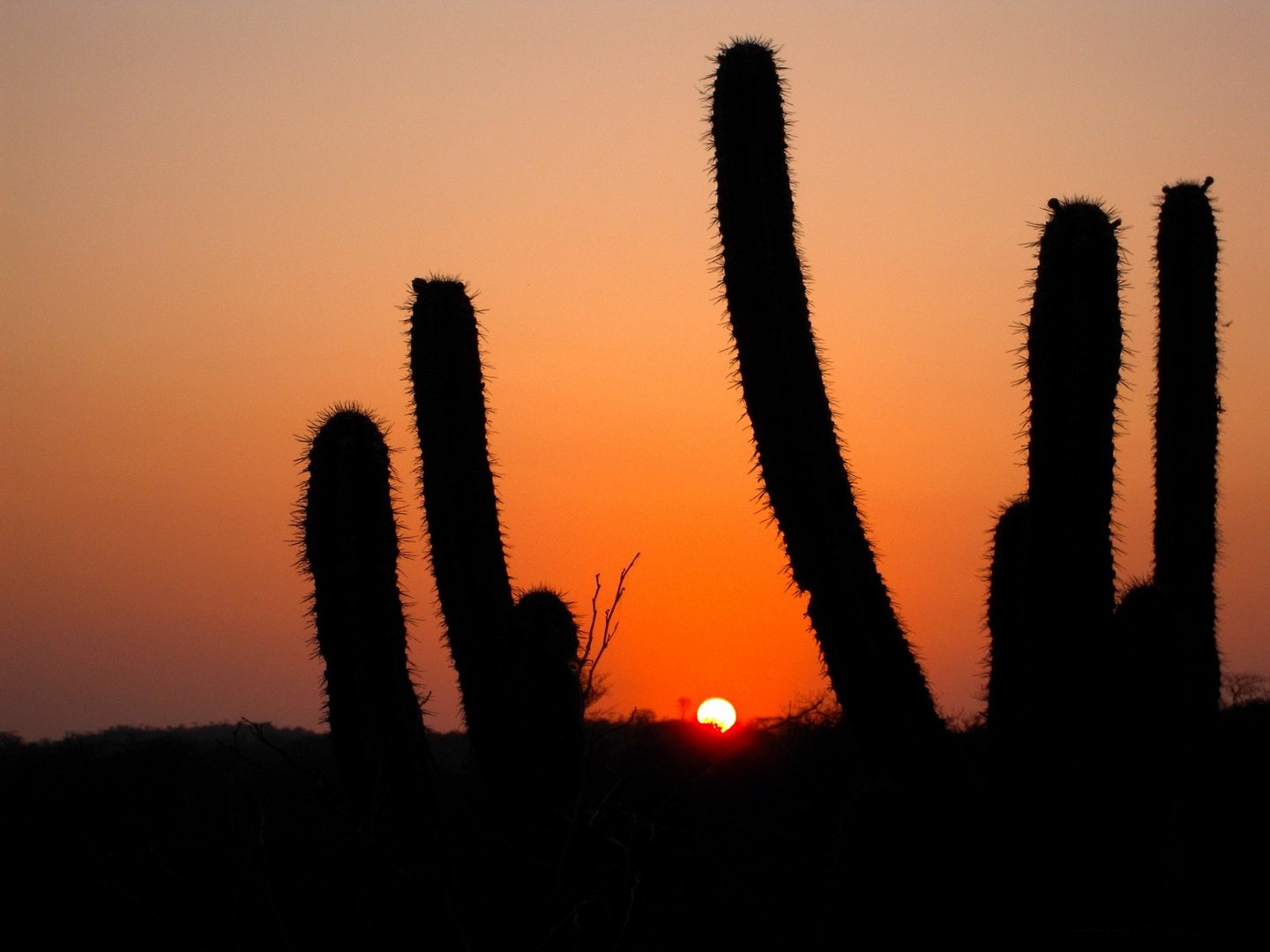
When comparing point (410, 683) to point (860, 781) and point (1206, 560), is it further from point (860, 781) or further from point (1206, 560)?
point (1206, 560)

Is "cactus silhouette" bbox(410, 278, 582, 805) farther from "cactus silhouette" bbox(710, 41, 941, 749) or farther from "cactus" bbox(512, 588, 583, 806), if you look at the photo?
"cactus silhouette" bbox(710, 41, 941, 749)

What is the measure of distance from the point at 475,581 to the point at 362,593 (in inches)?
53.9

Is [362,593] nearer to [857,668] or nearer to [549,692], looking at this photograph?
[549,692]

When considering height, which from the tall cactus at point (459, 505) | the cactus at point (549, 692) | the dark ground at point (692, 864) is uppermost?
the tall cactus at point (459, 505)

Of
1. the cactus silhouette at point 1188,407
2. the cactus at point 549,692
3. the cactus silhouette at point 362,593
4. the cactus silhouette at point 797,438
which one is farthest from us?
the cactus silhouette at point 1188,407

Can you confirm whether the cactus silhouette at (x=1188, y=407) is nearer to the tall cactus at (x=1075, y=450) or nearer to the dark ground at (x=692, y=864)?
the dark ground at (x=692, y=864)

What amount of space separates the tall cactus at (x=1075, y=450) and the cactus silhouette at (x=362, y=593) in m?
4.46

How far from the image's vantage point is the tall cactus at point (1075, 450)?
9.23 m

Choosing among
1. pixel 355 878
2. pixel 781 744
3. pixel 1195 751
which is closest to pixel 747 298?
pixel 1195 751

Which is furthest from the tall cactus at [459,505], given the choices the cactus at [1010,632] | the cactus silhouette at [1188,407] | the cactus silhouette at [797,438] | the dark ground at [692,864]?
the cactus silhouette at [1188,407]

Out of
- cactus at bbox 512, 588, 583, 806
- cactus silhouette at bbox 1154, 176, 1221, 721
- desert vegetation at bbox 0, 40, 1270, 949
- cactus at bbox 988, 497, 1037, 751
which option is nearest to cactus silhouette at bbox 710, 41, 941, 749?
desert vegetation at bbox 0, 40, 1270, 949

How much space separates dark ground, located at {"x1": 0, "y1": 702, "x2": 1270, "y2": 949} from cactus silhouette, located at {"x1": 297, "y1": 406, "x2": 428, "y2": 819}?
0.54 m

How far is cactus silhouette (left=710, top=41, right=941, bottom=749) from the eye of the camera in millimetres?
9625

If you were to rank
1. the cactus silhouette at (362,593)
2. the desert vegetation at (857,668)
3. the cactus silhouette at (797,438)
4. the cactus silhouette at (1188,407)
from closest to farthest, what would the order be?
the desert vegetation at (857,668) < the cactus silhouette at (797,438) < the cactus silhouette at (362,593) < the cactus silhouette at (1188,407)
